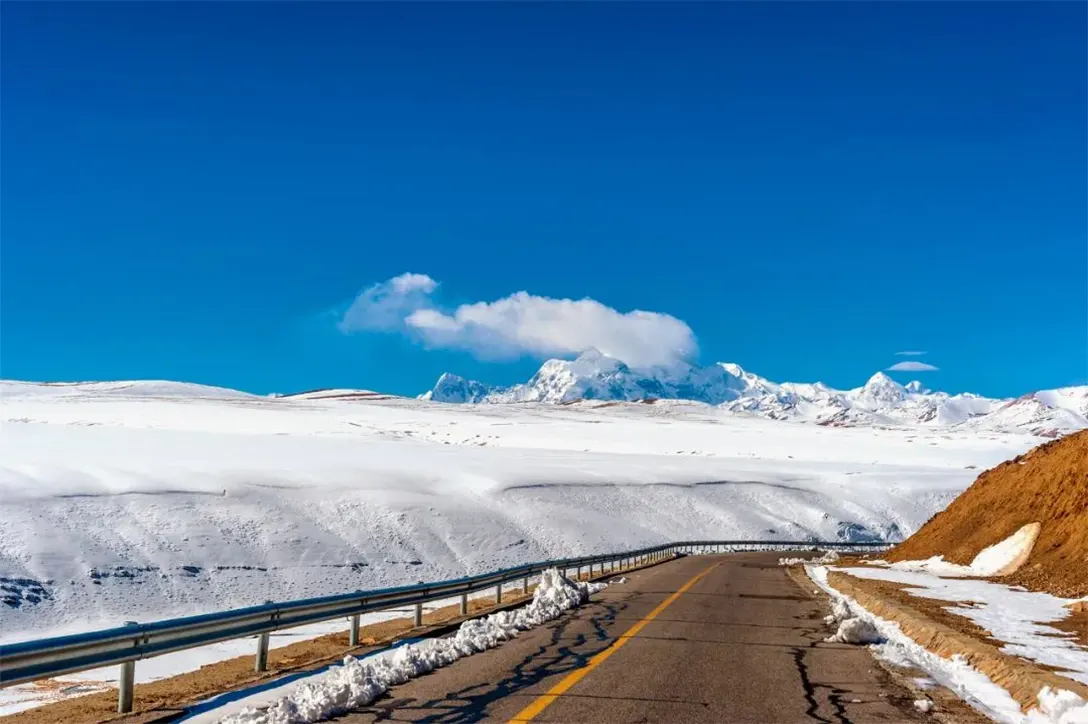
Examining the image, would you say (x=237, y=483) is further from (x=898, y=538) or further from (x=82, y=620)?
(x=898, y=538)

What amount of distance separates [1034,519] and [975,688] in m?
23.9

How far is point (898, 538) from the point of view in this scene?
7944 centimetres

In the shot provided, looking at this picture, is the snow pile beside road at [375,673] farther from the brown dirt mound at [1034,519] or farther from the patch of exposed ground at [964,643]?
the brown dirt mound at [1034,519]

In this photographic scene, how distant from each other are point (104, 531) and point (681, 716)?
1458 inches

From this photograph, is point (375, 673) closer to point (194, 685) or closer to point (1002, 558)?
point (194, 685)

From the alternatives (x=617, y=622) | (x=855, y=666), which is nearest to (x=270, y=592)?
(x=617, y=622)

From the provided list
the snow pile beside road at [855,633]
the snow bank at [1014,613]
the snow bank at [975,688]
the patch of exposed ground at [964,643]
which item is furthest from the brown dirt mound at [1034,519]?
the snow bank at [975,688]

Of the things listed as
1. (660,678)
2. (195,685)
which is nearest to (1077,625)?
(660,678)

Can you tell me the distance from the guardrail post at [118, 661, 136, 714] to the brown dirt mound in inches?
852

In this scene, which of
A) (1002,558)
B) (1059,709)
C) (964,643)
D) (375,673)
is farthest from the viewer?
(1002,558)

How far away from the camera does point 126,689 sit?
30.0 ft

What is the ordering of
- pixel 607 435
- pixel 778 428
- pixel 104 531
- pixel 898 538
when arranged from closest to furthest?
1. pixel 104 531
2. pixel 898 538
3. pixel 607 435
4. pixel 778 428

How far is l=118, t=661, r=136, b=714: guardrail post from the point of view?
9.09 m

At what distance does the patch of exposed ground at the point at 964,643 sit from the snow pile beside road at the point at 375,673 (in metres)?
6.67
